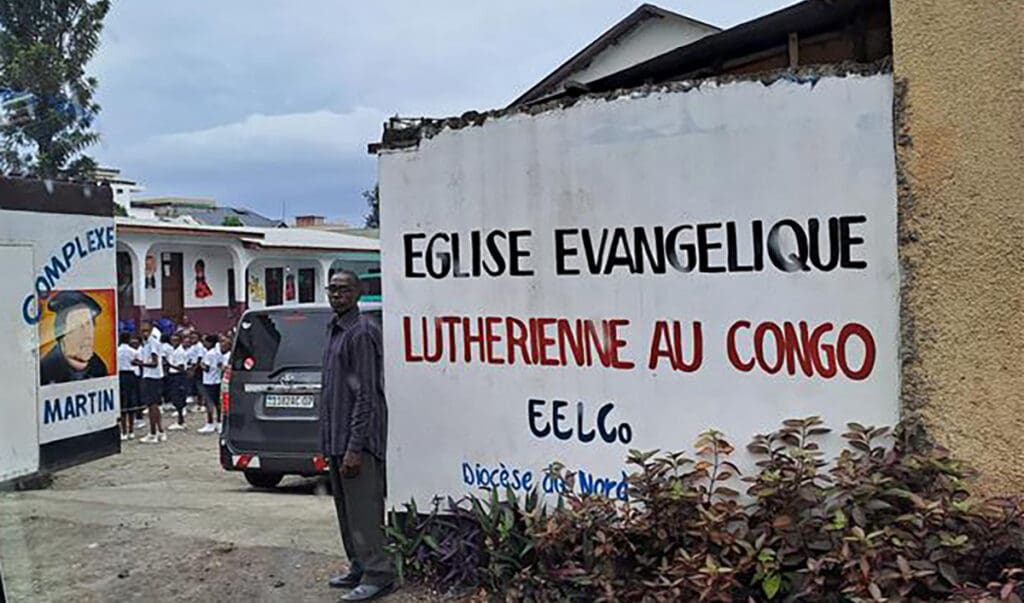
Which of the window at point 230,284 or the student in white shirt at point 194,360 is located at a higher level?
the window at point 230,284

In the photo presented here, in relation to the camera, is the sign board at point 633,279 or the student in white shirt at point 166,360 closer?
the sign board at point 633,279

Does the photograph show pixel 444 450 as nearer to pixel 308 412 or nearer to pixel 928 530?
pixel 928 530

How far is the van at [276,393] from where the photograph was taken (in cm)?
898

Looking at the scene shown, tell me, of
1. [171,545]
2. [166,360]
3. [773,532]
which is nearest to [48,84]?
[166,360]

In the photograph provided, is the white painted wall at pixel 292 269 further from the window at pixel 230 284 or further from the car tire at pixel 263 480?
the car tire at pixel 263 480

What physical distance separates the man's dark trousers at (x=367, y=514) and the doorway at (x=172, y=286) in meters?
19.6

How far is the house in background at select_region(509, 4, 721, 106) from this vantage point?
1375 cm

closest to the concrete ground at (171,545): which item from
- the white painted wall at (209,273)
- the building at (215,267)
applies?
the building at (215,267)

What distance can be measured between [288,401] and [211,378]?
6.93 meters

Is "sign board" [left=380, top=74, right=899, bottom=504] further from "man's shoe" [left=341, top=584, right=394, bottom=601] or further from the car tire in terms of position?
the car tire

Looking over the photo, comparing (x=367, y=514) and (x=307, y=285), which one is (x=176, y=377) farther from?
(x=307, y=285)

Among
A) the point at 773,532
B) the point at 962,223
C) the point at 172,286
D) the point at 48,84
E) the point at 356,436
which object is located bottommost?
the point at 773,532

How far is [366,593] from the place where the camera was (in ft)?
18.0

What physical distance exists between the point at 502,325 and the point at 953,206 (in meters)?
2.30
